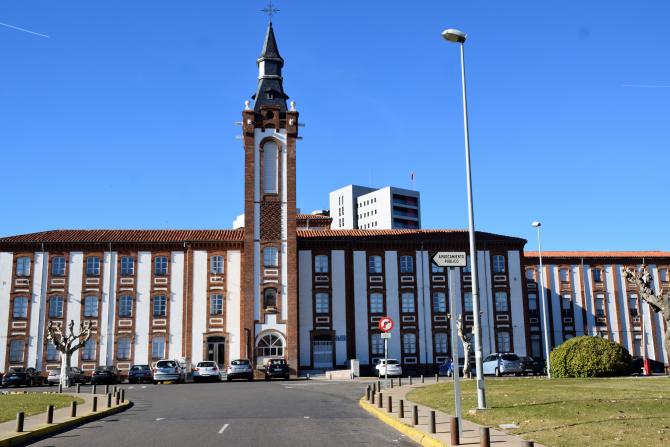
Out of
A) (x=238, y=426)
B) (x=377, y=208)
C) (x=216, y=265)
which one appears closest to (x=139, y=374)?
(x=216, y=265)

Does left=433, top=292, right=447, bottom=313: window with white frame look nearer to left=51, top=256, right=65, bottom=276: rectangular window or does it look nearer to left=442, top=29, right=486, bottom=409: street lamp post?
left=51, top=256, right=65, bottom=276: rectangular window

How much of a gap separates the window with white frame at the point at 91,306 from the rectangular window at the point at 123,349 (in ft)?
8.98

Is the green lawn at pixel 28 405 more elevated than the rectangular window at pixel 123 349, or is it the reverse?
the rectangular window at pixel 123 349

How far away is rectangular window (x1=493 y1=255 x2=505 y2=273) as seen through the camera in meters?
54.5

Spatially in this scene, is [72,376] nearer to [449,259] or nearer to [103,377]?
[103,377]

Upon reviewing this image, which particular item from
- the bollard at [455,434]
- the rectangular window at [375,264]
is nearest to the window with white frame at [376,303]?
the rectangular window at [375,264]

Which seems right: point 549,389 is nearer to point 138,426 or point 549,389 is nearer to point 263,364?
point 138,426

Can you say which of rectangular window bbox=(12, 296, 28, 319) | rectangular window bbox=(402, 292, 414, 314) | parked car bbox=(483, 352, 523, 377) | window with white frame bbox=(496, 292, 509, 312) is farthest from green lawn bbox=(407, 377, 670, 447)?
rectangular window bbox=(12, 296, 28, 319)

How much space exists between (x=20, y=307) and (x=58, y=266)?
392 centimetres

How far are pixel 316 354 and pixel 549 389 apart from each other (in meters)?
30.4

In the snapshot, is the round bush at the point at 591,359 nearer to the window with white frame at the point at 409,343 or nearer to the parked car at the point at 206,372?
the parked car at the point at 206,372

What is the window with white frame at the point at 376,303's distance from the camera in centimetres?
5269

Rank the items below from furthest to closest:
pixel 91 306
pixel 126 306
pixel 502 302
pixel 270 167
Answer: pixel 502 302, pixel 270 167, pixel 126 306, pixel 91 306

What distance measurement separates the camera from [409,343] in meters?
52.4
